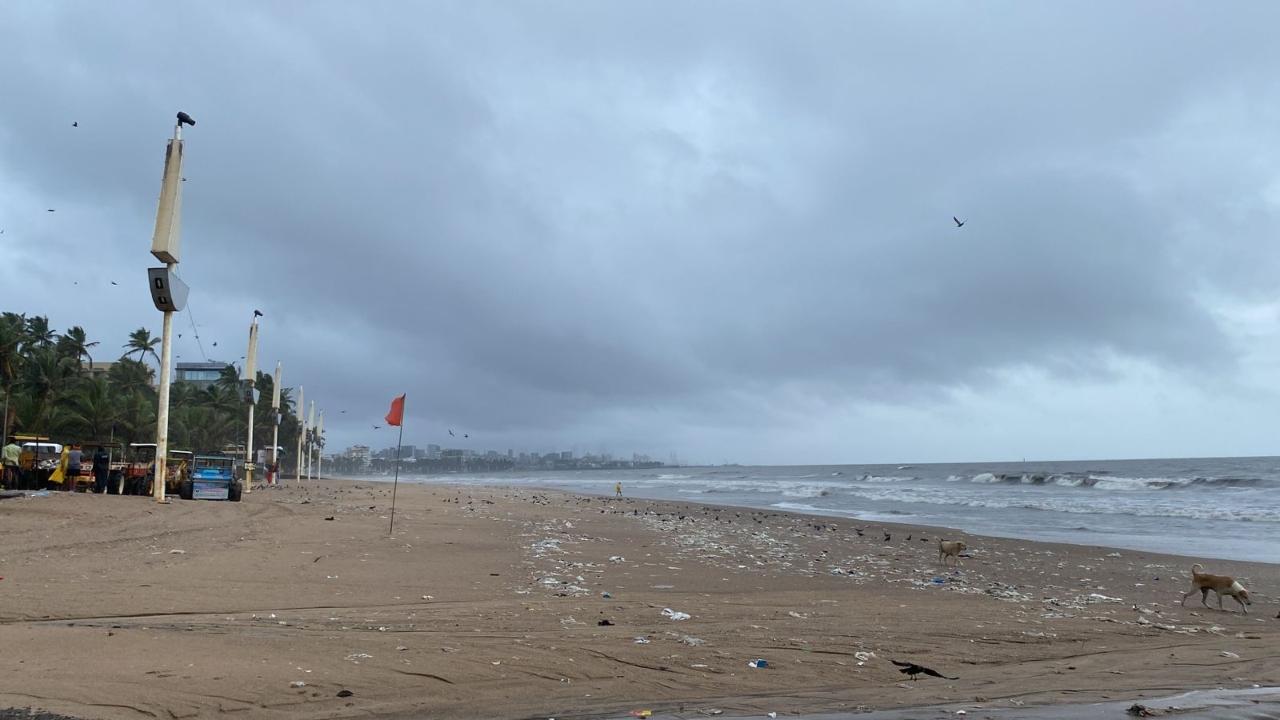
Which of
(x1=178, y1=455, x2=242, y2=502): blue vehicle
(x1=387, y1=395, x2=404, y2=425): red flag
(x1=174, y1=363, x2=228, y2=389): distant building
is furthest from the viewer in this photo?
(x1=174, y1=363, x2=228, y2=389): distant building

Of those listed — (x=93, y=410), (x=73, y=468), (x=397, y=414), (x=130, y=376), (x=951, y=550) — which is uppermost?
(x=130, y=376)

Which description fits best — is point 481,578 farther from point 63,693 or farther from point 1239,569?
point 1239,569

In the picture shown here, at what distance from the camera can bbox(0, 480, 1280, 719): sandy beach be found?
5977 mm

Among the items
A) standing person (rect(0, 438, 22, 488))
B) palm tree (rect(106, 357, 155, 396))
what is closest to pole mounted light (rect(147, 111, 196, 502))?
standing person (rect(0, 438, 22, 488))

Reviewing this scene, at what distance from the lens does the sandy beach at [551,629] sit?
598cm

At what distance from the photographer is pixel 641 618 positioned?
9047mm

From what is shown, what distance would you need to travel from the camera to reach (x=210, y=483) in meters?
28.2

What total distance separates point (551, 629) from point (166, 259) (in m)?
21.2

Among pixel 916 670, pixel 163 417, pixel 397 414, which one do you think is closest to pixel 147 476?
pixel 163 417

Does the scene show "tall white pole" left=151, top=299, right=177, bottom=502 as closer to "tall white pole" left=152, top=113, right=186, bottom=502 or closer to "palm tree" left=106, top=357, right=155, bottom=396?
"tall white pole" left=152, top=113, right=186, bottom=502

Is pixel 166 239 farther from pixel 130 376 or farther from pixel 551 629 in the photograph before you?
pixel 130 376

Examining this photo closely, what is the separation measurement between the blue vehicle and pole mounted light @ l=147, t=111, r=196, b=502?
15.8ft

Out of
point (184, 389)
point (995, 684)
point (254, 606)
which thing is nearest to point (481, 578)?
point (254, 606)

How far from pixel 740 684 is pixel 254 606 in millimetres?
5921
